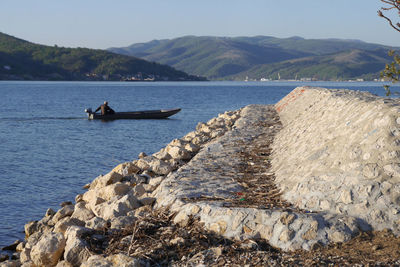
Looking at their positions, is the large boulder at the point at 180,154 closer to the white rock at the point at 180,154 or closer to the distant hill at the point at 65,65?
the white rock at the point at 180,154

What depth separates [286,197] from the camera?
699cm

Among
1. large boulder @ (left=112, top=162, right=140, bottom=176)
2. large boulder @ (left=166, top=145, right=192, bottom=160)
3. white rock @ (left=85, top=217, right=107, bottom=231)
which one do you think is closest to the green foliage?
white rock @ (left=85, top=217, right=107, bottom=231)

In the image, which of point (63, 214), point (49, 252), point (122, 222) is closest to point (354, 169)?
point (122, 222)

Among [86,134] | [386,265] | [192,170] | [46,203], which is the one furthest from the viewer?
[86,134]

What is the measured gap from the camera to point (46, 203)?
505 inches

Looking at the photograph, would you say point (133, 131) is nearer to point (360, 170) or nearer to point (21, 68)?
point (360, 170)

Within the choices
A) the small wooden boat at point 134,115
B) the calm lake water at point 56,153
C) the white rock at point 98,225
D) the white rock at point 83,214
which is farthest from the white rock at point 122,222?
the small wooden boat at point 134,115

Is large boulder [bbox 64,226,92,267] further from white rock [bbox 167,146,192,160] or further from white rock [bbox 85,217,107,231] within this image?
white rock [bbox 167,146,192,160]

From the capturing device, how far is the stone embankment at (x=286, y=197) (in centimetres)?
590

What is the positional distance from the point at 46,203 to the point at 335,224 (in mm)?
9066

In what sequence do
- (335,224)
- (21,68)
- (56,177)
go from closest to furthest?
1. (335,224)
2. (56,177)
3. (21,68)

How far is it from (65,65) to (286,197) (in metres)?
184

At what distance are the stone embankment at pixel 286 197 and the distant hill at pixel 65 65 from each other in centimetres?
16560

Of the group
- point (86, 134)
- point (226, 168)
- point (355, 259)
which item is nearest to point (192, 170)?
point (226, 168)
